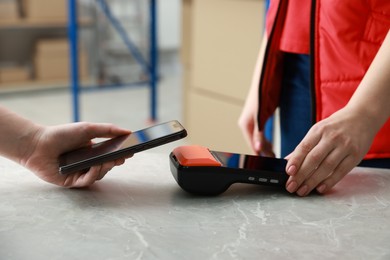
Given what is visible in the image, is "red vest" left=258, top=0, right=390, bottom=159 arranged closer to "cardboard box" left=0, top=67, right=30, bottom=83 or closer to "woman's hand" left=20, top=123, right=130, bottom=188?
"woman's hand" left=20, top=123, right=130, bottom=188

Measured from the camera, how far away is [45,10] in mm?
3910

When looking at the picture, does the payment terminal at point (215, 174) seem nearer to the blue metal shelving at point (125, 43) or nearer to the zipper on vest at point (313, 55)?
the zipper on vest at point (313, 55)

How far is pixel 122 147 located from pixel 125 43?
351 cm

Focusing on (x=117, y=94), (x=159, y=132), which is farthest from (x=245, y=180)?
(x=117, y=94)

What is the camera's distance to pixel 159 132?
2.37 feet

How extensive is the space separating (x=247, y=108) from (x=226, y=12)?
1.23m

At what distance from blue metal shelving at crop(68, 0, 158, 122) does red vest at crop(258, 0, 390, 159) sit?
2106mm

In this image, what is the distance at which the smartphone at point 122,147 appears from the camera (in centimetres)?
69

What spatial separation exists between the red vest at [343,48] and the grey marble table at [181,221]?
0.60 ft

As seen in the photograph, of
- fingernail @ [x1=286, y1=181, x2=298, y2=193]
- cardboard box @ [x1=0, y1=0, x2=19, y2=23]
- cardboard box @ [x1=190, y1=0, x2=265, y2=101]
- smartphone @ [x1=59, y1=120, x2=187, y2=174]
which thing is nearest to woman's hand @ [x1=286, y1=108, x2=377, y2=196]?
fingernail @ [x1=286, y1=181, x2=298, y2=193]

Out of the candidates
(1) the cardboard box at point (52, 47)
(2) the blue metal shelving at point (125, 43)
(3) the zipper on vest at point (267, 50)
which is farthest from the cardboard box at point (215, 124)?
(1) the cardboard box at point (52, 47)

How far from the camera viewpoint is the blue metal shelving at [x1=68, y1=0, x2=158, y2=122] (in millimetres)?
2889

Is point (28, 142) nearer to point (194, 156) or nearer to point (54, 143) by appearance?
point (54, 143)

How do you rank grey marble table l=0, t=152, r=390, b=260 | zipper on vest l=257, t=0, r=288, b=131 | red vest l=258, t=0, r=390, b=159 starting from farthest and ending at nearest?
1. zipper on vest l=257, t=0, r=288, b=131
2. red vest l=258, t=0, r=390, b=159
3. grey marble table l=0, t=152, r=390, b=260
